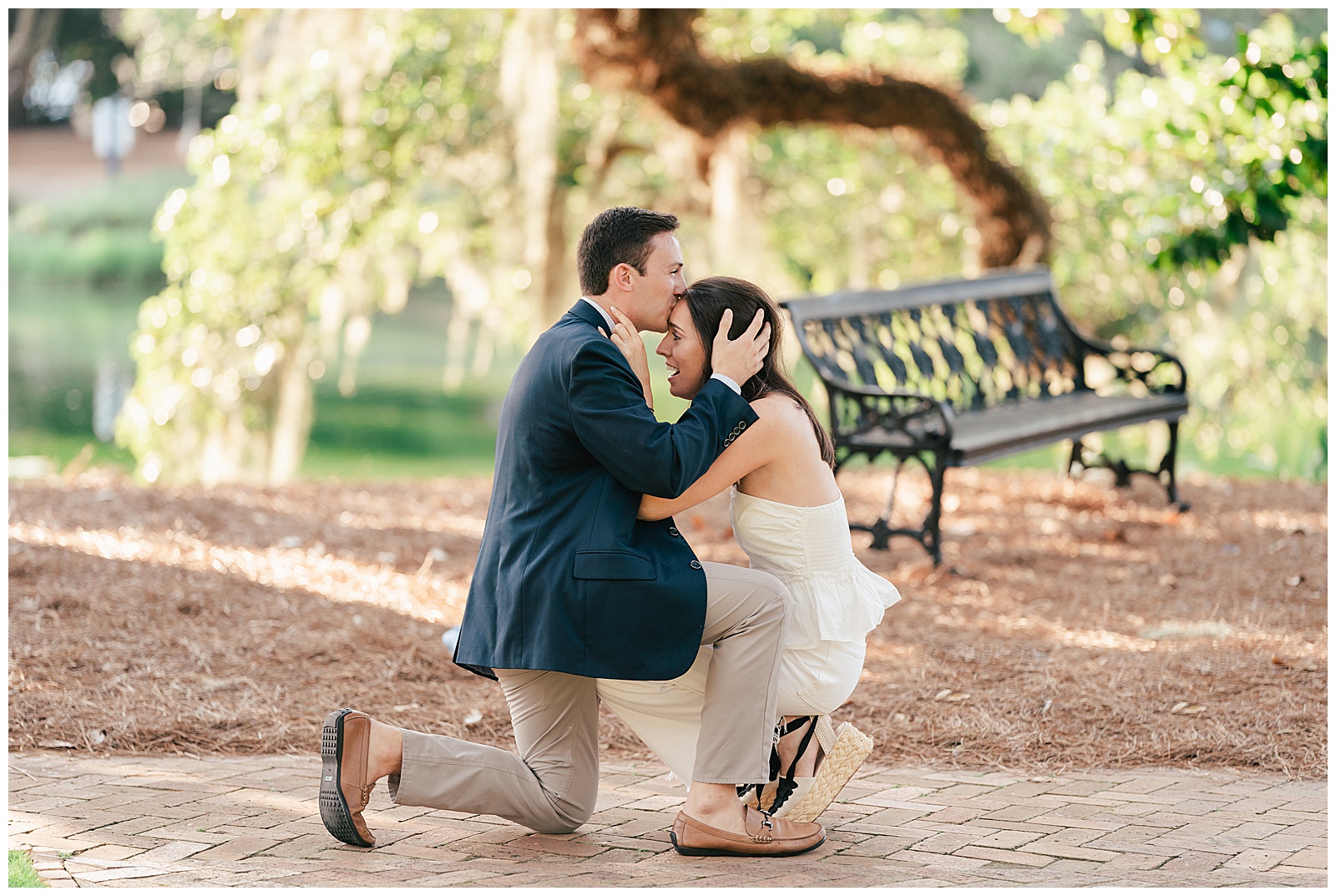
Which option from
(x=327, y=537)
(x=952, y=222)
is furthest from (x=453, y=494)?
(x=952, y=222)

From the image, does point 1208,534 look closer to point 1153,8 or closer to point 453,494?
point 1153,8

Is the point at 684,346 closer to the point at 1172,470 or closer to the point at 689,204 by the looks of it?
the point at 1172,470

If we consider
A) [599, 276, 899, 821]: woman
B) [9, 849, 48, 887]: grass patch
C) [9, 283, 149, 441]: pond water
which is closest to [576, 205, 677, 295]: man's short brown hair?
[599, 276, 899, 821]: woman

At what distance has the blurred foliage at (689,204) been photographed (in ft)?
30.1

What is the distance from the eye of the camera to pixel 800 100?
1008 centimetres

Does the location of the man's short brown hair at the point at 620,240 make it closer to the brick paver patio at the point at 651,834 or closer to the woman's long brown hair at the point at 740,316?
the woman's long brown hair at the point at 740,316

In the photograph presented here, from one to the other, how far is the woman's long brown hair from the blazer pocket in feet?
1.80

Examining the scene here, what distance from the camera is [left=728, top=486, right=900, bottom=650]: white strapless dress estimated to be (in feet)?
10.9

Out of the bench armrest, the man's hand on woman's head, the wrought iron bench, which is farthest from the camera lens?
the bench armrest

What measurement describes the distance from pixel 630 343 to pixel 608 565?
1.83 ft

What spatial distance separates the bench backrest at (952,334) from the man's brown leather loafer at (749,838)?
3.42m

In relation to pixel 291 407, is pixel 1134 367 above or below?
above

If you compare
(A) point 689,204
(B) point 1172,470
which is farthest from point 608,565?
(A) point 689,204

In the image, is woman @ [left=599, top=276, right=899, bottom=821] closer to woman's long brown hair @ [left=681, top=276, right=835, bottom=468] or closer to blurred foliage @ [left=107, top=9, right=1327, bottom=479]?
woman's long brown hair @ [left=681, top=276, right=835, bottom=468]
